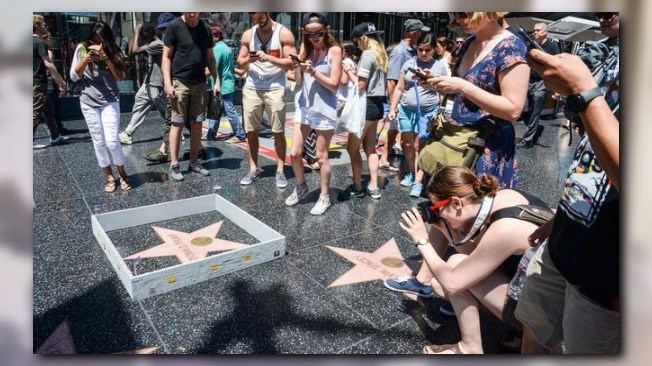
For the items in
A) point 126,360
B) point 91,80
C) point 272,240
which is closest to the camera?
point 126,360

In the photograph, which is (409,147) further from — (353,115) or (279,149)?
(279,149)

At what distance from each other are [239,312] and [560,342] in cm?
158

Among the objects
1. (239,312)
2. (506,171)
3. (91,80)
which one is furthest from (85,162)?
(506,171)

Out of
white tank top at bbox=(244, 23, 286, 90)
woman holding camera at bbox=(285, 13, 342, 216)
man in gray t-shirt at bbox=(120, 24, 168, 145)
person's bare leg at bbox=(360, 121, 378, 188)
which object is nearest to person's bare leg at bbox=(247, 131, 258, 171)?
white tank top at bbox=(244, 23, 286, 90)

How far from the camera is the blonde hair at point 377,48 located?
4648 millimetres

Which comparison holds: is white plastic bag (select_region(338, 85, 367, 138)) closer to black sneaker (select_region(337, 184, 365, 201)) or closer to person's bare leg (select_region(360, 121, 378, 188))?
person's bare leg (select_region(360, 121, 378, 188))

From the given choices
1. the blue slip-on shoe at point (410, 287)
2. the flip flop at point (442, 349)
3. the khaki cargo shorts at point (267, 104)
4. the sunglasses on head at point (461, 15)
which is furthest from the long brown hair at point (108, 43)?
the flip flop at point (442, 349)

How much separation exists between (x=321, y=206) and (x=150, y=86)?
324 cm

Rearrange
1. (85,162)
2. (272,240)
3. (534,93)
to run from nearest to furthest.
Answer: (272,240) < (85,162) < (534,93)

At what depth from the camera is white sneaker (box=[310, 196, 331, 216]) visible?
4181 mm

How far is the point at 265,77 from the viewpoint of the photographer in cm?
466

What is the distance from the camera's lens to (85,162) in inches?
213

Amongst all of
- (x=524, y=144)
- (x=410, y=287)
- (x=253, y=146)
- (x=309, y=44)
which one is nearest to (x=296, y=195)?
(x=253, y=146)

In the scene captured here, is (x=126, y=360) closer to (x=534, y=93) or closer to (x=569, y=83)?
(x=569, y=83)
